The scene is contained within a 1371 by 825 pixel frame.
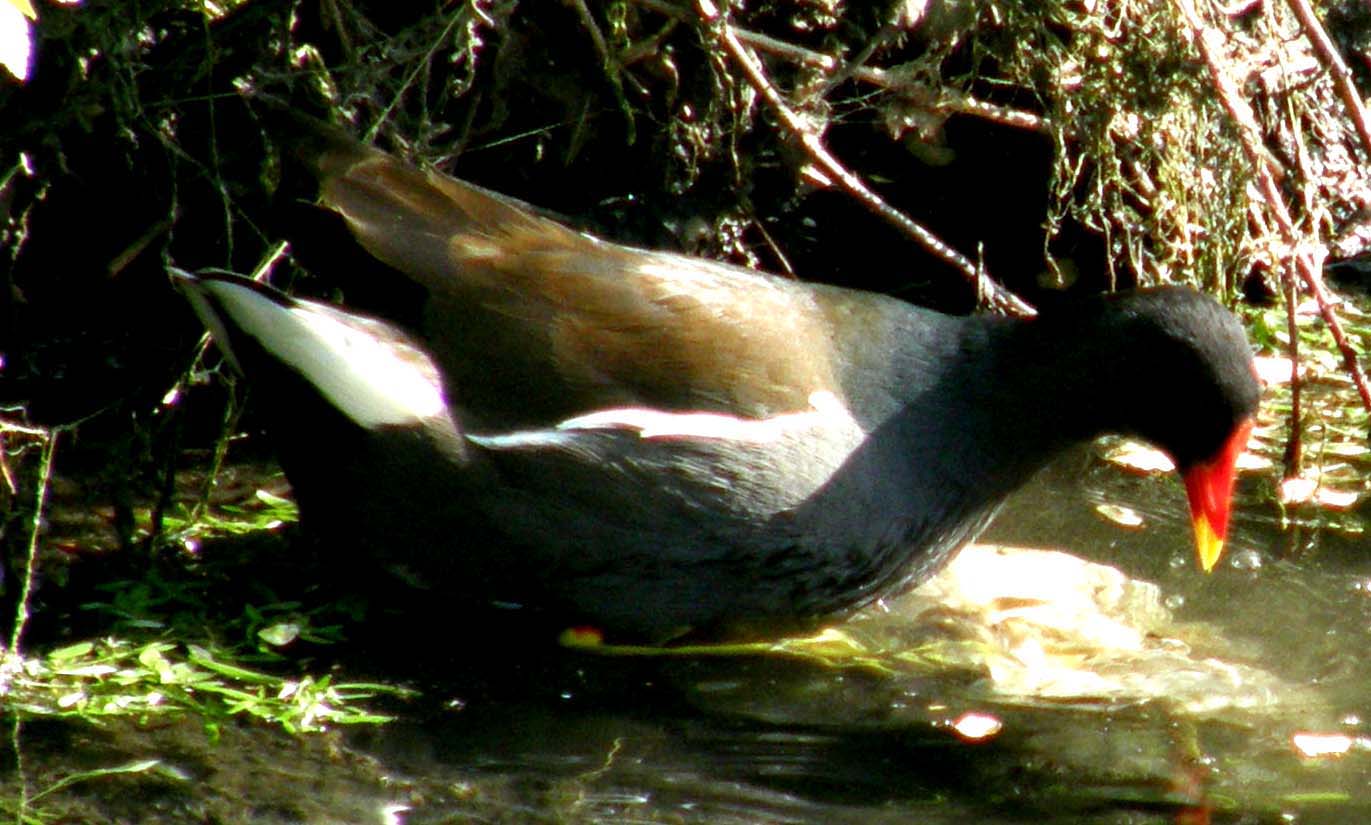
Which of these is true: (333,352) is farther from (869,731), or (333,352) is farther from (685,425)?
(869,731)

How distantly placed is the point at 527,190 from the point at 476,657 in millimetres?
1859

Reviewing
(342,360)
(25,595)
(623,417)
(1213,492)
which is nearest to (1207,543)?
(1213,492)

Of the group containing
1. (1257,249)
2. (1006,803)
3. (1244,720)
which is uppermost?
(1257,249)

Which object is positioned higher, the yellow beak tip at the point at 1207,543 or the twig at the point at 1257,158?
the twig at the point at 1257,158

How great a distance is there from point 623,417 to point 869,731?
0.76 meters

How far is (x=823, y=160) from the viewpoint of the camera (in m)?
4.60

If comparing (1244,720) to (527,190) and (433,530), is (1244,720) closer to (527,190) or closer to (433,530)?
(433,530)

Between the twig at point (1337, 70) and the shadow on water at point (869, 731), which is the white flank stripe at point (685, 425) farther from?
the twig at point (1337, 70)

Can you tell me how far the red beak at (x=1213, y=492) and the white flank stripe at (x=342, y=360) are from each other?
1642 millimetres

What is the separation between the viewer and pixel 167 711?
10.2 ft

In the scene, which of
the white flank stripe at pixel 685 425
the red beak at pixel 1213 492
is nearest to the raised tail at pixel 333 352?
the white flank stripe at pixel 685 425

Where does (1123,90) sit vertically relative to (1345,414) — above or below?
above

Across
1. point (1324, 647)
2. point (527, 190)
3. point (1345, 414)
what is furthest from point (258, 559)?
point (1345, 414)

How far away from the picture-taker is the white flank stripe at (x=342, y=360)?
11.2ft
